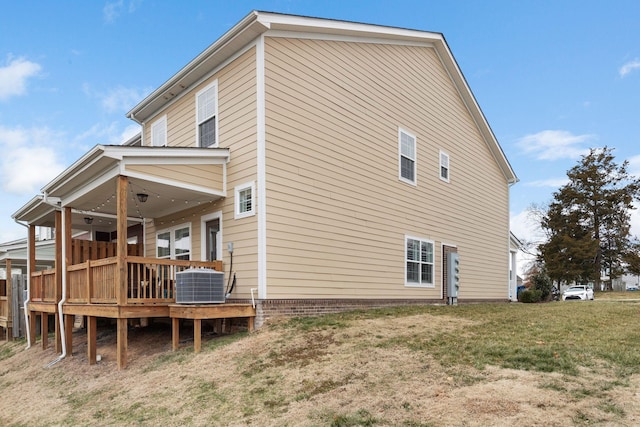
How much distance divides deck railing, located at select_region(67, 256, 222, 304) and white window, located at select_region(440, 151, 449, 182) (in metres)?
8.62

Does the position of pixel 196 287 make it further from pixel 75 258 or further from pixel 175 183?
pixel 75 258

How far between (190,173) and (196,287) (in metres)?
2.43

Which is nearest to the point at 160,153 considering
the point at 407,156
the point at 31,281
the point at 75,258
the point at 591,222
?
the point at 75,258

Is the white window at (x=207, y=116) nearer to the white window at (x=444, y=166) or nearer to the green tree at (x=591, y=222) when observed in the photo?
the white window at (x=444, y=166)

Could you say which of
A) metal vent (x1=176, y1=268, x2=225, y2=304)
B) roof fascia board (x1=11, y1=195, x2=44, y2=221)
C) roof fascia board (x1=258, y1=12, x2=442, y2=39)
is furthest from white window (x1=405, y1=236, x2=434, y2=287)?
roof fascia board (x1=11, y1=195, x2=44, y2=221)

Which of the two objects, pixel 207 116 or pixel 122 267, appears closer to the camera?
pixel 122 267

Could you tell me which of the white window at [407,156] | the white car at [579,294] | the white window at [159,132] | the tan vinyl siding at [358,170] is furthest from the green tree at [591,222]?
the white window at [159,132]

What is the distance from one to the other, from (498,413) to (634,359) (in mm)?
2629

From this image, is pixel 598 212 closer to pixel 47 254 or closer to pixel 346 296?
pixel 346 296

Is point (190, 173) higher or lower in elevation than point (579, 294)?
higher

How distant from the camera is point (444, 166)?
1616 cm

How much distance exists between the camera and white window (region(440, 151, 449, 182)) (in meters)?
16.0

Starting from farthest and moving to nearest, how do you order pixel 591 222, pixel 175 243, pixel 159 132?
pixel 591 222 < pixel 159 132 < pixel 175 243

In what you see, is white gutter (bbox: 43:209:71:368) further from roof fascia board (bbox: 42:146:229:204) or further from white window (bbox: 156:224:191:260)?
white window (bbox: 156:224:191:260)
